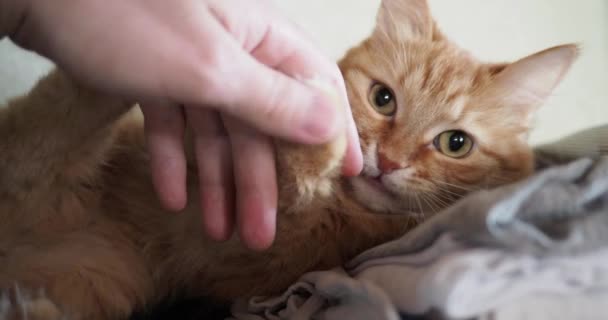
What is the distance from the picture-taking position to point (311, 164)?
71 cm

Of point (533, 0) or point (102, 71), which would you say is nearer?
point (102, 71)

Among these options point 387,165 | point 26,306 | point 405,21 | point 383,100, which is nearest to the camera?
point 26,306

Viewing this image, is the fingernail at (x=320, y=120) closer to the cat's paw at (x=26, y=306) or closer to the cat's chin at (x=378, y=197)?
the cat's chin at (x=378, y=197)

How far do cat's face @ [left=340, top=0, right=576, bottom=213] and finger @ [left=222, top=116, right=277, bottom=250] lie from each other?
0.25 m

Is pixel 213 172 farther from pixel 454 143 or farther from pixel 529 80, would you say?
pixel 529 80

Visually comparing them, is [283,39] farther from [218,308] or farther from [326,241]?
[218,308]

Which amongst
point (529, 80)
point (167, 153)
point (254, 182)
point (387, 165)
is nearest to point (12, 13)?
point (167, 153)

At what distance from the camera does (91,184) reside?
985 millimetres

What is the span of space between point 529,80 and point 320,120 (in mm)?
680

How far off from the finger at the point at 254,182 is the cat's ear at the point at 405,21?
59cm

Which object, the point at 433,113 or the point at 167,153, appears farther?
the point at 433,113

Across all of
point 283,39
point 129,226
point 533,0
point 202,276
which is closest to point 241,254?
point 202,276

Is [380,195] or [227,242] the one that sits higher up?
[380,195]

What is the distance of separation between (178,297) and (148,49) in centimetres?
60
